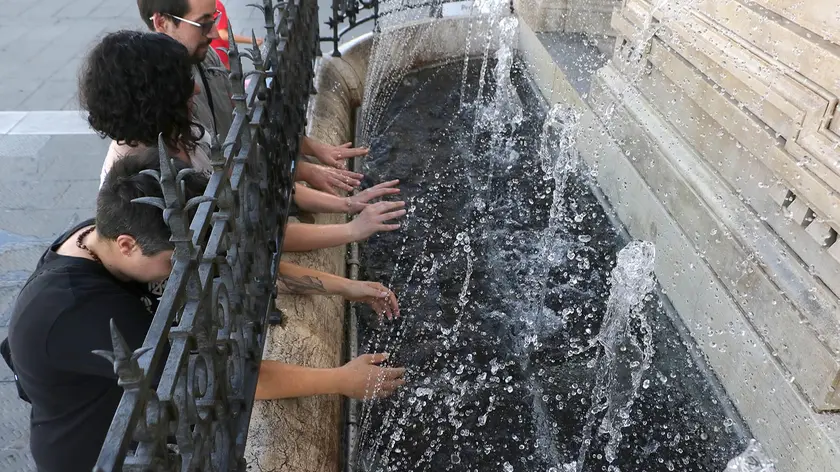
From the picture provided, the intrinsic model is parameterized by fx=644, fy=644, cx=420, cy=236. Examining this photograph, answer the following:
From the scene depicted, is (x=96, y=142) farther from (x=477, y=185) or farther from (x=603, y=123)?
(x=603, y=123)

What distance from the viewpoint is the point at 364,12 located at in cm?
879

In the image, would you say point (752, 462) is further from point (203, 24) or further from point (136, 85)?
point (203, 24)

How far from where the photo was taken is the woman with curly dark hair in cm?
194

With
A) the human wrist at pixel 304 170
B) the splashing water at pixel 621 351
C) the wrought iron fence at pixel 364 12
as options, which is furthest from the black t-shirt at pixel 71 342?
the wrought iron fence at pixel 364 12

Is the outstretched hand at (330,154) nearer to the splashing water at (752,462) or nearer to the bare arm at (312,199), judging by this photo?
the bare arm at (312,199)

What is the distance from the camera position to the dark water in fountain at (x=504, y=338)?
115 inches

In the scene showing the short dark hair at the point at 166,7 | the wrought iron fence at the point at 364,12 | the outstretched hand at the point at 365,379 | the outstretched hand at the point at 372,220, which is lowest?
the outstretched hand at the point at 365,379

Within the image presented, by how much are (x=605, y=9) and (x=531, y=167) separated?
241 cm

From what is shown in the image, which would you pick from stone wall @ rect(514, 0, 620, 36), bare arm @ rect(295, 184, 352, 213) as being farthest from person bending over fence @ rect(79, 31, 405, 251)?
stone wall @ rect(514, 0, 620, 36)

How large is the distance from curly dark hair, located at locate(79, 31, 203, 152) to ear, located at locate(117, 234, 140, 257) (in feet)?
1.76

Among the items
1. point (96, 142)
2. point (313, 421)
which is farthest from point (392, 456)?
point (96, 142)

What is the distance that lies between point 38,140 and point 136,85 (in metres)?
3.83

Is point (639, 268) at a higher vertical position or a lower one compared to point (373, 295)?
lower

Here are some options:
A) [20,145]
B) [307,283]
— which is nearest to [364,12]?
[20,145]
